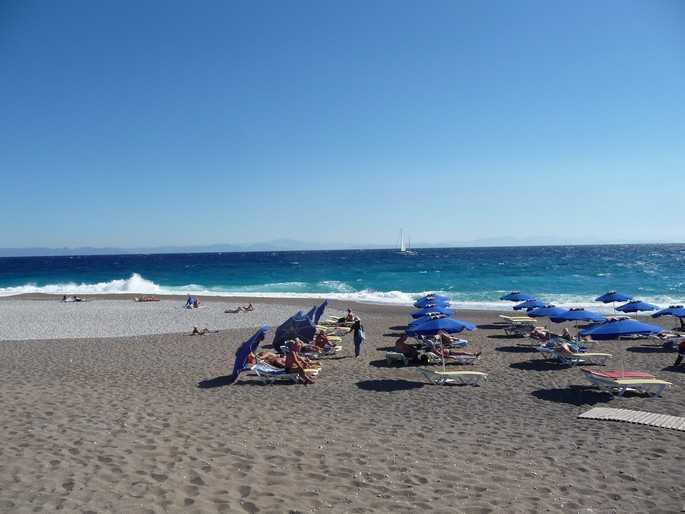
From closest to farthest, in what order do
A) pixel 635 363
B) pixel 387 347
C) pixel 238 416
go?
pixel 238 416 → pixel 635 363 → pixel 387 347

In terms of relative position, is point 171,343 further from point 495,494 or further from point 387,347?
point 495,494

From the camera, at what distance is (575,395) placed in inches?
390

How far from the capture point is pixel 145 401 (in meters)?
8.78

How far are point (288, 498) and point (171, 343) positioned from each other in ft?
42.6

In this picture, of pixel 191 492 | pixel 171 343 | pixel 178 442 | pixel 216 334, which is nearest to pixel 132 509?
pixel 191 492

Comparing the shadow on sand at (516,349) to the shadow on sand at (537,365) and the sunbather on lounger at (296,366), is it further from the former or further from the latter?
the sunbather on lounger at (296,366)

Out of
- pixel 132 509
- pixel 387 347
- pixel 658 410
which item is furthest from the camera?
pixel 387 347

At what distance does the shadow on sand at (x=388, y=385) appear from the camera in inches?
416

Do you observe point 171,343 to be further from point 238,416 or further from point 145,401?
point 238,416

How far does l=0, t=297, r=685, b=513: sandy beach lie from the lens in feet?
16.5

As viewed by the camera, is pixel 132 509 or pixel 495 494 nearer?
pixel 132 509

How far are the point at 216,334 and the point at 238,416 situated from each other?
11.3 metres

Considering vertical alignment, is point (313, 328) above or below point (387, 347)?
above

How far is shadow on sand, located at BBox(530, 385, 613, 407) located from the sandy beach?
0.19 feet
